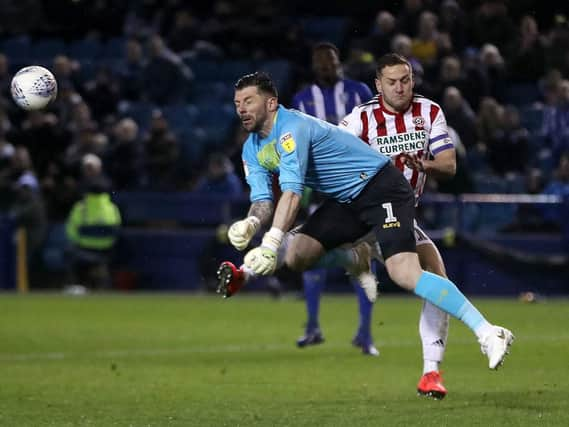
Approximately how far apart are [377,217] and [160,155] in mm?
11461

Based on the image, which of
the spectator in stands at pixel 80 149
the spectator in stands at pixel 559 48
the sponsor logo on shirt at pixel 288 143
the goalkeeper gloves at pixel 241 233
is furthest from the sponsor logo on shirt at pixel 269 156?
the spectator in stands at pixel 80 149

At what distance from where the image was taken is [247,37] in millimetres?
20969

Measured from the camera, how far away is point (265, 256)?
282 inches

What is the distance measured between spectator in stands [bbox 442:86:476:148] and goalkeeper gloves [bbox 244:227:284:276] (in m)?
8.31

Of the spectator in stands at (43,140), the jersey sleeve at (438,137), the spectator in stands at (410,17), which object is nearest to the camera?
the jersey sleeve at (438,137)

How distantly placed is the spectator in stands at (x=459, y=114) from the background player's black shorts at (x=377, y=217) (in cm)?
744

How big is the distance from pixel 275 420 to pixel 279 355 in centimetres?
395

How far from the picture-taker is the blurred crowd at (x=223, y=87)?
617 inches

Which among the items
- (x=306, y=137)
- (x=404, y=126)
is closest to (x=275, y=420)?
(x=306, y=137)

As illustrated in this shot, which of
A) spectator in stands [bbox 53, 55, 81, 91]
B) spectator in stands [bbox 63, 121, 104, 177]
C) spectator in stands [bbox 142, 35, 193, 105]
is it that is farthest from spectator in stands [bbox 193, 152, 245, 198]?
spectator in stands [bbox 53, 55, 81, 91]

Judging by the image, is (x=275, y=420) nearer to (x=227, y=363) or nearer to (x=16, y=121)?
(x=227, y=363)

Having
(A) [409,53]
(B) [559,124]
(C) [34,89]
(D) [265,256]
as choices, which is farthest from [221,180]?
(D) [265,256]

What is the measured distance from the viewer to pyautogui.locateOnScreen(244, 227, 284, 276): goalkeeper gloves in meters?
7.16

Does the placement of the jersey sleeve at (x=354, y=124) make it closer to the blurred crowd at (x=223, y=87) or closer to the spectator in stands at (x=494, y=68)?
the blurred crowd at (x=223, y=87)
